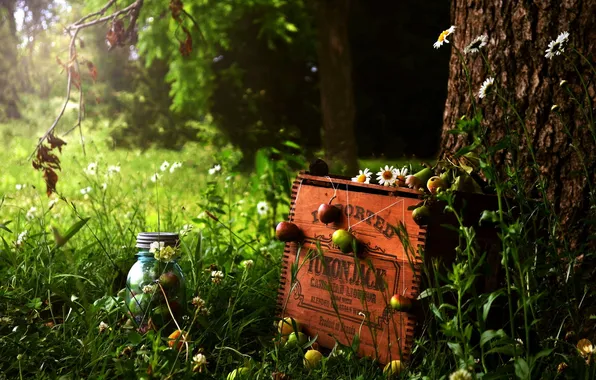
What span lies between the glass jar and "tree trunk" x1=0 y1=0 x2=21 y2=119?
1170 centimetres

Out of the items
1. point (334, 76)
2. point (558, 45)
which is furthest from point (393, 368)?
point (334, 76)

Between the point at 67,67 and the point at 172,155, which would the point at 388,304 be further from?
the point at 172,155

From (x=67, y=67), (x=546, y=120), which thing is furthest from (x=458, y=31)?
(x=67, y=67)

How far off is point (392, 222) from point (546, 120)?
2.40 ft

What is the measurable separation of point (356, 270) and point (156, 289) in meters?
0.67

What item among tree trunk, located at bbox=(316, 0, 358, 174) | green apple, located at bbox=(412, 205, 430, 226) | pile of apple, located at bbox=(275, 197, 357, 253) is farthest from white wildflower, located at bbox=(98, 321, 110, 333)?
tree trunk, located at bbox=(316, 0, 358, 174)

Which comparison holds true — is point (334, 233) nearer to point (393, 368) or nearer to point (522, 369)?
point (393, 368)

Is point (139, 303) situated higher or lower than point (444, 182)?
lower

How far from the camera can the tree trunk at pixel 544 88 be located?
2514 millimetres

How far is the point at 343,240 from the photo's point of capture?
93.1 inches

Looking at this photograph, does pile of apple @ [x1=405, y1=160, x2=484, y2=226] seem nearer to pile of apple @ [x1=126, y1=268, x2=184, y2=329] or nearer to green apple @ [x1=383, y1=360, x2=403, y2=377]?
green apple @ [x1=383, y1=360, x2=403, y2=377]

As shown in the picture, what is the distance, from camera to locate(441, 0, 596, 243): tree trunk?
8.25ft

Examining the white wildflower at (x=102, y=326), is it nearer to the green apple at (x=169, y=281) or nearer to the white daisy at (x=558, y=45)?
the green apple at (x=169, y=281)

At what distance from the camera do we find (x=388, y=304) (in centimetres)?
227
